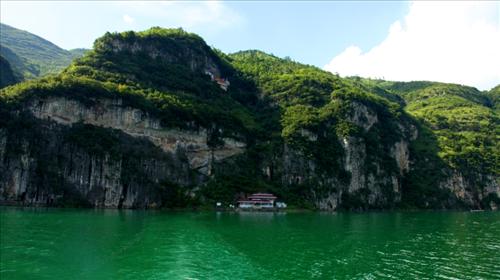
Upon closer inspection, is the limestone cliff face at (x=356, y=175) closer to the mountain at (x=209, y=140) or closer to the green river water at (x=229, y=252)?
the mountain at (x=209, y=140)

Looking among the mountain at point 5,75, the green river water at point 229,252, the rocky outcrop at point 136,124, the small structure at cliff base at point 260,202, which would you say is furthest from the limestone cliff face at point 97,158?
the mountain at point 5,75

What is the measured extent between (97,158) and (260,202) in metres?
41.0

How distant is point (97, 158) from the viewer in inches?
4077

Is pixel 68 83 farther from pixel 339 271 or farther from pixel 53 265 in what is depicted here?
pixel 339 271

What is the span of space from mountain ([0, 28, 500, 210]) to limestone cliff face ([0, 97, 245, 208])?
259mm

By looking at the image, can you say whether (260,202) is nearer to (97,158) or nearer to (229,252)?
(97,158)

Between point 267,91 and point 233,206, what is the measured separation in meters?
74.8

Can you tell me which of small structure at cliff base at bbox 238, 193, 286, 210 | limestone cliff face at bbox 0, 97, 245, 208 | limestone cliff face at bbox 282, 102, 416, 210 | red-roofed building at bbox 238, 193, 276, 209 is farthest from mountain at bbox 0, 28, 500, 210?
small structure at cliff base at bbox 238, 193, 286, 210

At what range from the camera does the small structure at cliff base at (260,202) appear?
110 m

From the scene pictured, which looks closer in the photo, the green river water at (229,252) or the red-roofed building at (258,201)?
the green river water at (229,252)

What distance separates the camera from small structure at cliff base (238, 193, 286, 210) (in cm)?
11044

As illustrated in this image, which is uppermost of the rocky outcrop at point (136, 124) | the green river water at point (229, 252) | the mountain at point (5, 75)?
the mountain at point (5, 75)

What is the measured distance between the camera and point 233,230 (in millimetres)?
62938

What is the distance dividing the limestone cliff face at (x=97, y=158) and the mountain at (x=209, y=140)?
259mm
